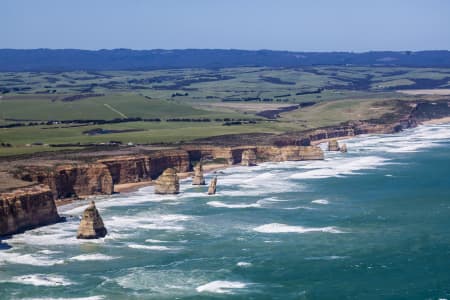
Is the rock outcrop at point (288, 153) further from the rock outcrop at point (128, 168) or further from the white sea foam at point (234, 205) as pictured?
the white sea foam at point (234, 205)

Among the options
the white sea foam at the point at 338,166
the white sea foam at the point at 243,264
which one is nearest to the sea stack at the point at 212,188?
the white sea foam at the point at 338,166

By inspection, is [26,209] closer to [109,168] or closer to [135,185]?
[109,168]

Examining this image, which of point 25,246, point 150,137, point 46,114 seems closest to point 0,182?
point 25,246

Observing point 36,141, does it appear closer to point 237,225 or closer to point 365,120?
point 237,225

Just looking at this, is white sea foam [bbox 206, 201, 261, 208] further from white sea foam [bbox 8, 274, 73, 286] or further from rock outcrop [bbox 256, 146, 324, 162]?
rock outcrop [bbox 256, 146, 324, 162]

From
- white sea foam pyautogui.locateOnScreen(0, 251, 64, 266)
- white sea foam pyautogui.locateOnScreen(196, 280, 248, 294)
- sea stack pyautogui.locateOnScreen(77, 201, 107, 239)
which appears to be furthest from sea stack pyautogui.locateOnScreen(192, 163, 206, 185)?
white sea foam pyautogui.locateOnScreen(196, 280, 248, 294)
